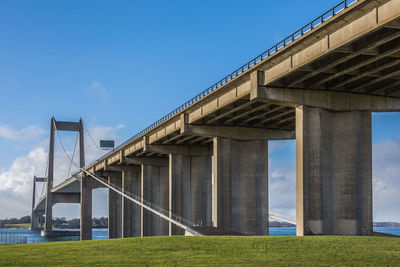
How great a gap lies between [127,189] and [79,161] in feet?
157

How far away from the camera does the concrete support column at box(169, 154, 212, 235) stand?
76000 millimetres


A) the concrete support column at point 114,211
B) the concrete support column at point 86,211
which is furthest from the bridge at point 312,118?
the concrete support column at point 86,211

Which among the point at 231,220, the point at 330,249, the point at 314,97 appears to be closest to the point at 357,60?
the point at 314,97

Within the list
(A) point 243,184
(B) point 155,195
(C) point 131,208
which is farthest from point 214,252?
(C) point 131,208

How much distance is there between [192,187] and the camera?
3059 inches

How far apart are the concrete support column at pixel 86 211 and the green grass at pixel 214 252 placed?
86.4m

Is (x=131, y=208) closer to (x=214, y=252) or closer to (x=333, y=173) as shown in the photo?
(x=333, y=173)

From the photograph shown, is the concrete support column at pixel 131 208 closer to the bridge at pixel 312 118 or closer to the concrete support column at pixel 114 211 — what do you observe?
the concrete support column at pixel 114 211

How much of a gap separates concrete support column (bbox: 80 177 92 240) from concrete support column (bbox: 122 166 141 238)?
67.6ft

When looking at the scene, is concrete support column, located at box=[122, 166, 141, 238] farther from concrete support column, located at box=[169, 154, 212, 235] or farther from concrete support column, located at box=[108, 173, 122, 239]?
concrete support column, located at box=[169, 154, 212, 235]

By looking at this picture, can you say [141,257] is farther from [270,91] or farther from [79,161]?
[79,161]

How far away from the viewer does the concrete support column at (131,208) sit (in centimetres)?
9725

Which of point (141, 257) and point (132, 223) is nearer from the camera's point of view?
point (141, 257)

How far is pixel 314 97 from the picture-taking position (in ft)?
Result: 145
